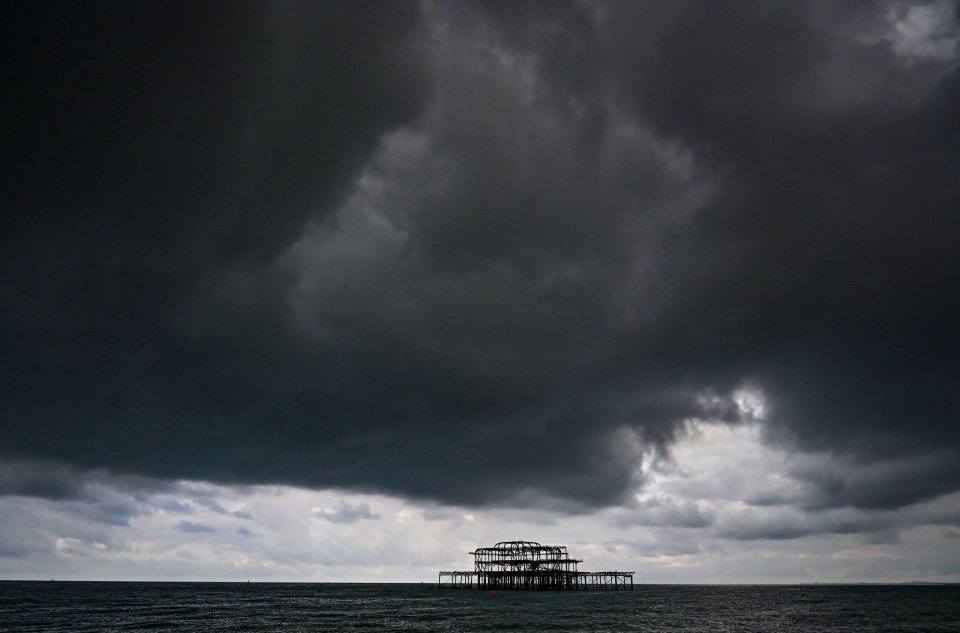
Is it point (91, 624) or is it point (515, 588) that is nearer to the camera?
point (91, 624)

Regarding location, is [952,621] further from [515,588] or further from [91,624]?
[91,624]

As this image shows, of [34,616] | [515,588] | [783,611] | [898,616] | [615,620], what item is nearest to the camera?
[615,620]

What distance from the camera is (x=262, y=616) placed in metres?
75.5

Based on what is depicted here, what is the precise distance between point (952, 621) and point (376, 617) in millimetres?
71358

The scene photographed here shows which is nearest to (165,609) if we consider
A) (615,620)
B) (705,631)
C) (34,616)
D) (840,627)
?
(34,616)

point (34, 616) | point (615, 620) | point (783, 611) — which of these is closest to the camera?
point (615, 620)

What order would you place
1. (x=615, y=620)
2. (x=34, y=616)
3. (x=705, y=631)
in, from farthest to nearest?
1. (x=34, y=616)
2. (x=615, y=620)
3. (x=705, y=631)

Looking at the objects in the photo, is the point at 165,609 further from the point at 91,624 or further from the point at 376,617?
the point at 376,617

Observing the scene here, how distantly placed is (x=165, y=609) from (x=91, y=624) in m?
22.8

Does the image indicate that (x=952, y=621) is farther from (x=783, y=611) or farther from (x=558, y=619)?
(x=558, y=619)

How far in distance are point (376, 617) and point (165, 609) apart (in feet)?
113

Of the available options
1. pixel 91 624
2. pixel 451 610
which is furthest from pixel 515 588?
pixel 91 624

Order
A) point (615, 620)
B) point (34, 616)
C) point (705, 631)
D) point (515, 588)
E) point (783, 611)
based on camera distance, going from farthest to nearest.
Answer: point (515, 588) < point (783, 611) < point (34, 616) < point (615, 620) < point (705, 631)

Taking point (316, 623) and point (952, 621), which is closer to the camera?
point (316, 623)
